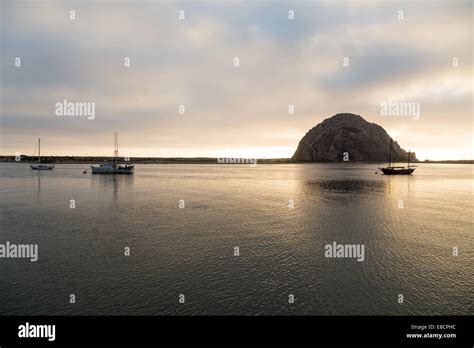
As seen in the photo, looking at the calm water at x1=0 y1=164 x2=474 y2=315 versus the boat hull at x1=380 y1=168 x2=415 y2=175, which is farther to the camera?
the boat hull at x1=380 y1=168 x2=415 y2=175

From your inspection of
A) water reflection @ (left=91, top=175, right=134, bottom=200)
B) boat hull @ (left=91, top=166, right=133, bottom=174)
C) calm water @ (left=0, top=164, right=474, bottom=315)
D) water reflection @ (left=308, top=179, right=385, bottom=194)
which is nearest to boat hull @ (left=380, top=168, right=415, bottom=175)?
water reflection @ (left=308, top=179, right=385, bottom=194)

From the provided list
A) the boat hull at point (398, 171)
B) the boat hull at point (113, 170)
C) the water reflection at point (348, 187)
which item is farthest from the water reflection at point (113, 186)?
the boat hull at point (398, 171)

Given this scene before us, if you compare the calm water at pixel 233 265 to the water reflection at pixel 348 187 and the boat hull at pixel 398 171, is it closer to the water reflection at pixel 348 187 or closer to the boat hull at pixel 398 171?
the water reflection at pixel 348 187

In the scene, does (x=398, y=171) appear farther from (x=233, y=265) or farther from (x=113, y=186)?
(x=233, y=265)

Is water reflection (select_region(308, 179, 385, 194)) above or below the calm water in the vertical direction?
above

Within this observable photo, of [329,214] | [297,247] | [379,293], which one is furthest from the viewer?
[329,214]

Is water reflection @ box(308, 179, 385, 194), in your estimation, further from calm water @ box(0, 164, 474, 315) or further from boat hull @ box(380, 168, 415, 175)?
boat hull @ box(380, 168, 415, 175)

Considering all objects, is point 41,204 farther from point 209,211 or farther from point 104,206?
point 209,211

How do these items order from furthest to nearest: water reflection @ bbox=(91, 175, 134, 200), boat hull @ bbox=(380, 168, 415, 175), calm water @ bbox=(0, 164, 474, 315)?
boat hull @ bbox=(380, 168, 415, 175) → water reflection @ bbox=(91, 175, 134, 200) → calm water @ bbox=(0, 164, 474, 315)
